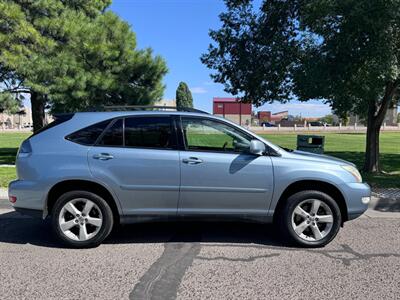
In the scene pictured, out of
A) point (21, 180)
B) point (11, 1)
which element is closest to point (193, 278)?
point (21, 180)

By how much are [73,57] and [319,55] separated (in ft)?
26.7

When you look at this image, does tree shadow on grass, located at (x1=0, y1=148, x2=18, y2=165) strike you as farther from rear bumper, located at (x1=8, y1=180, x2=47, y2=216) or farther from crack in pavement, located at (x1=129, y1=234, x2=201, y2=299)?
crack in pavement, located at (x1=129, y1=234, x2=201, y2=299)

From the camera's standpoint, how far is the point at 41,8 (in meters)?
14.0

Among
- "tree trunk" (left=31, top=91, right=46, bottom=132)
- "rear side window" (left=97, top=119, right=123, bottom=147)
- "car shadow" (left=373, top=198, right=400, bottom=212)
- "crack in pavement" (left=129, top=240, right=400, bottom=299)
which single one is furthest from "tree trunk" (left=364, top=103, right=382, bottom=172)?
"tree trunk" (left=31, top=91, right=46, bottom=132)

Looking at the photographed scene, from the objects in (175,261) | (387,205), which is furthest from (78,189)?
(387,205)

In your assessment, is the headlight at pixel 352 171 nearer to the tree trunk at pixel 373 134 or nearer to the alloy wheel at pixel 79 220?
the alloy wheel at pixel 79 220

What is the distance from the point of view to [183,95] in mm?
60188

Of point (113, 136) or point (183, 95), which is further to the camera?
point (183, 95)

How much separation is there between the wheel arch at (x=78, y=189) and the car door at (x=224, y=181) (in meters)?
0.87

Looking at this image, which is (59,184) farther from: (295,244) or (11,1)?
(11,1)

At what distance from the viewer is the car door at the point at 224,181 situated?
5328mm

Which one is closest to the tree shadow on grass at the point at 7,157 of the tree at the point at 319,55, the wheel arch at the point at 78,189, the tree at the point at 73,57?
the tree at the point at 73,57

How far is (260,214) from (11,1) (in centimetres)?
1141

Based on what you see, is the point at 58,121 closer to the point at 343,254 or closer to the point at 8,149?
the point at 343,254
